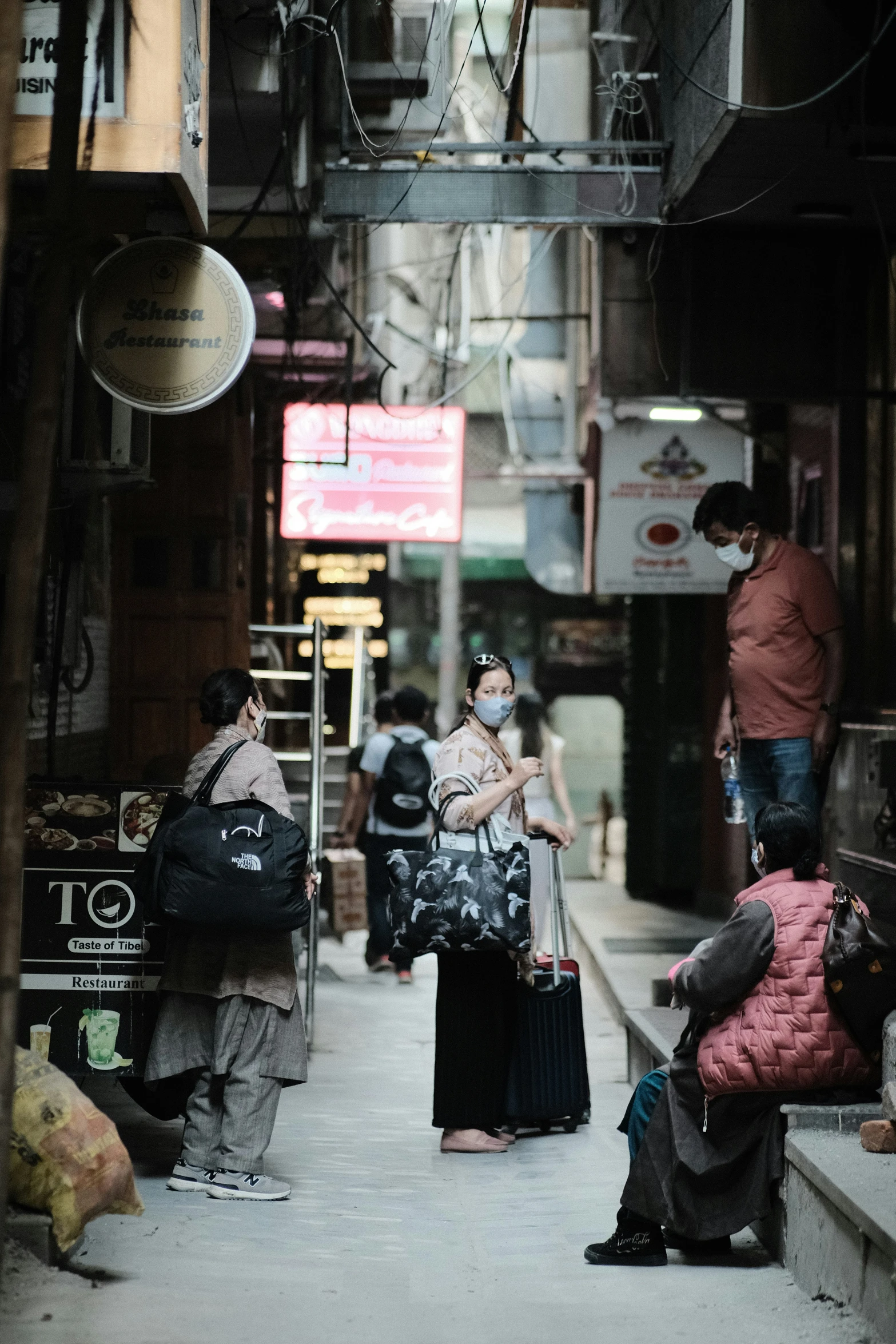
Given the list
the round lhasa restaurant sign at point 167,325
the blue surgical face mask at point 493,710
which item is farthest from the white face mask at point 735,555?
the round lhasa restaurant sign at point 167,325

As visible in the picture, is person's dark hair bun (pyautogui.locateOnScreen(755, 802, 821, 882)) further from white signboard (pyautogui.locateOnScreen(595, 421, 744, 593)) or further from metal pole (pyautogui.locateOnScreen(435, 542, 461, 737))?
metal pole (pyautogui.locateOnScreen(435, 542, 461, 737))

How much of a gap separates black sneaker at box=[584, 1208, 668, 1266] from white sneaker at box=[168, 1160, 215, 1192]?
5.08ft

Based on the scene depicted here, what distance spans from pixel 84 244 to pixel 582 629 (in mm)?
27356

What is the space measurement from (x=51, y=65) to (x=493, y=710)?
10.2 feet

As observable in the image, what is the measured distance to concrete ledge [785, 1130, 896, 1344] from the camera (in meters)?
4.03

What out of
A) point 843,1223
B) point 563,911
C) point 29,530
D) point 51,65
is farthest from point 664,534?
point 29,530

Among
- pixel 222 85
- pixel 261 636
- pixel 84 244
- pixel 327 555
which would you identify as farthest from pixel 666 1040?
pixel 327 555

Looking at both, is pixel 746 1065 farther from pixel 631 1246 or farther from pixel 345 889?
pixel 345 889

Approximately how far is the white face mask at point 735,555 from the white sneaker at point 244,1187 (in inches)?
138

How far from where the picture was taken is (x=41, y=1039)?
5.85 metres

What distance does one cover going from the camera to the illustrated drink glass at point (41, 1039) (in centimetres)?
585

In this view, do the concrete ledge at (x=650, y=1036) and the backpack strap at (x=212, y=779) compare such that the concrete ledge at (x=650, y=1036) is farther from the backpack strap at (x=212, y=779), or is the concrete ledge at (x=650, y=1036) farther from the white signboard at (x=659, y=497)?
the white signboard at (x=659, y=497)

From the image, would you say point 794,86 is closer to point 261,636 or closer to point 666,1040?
point 666,1040

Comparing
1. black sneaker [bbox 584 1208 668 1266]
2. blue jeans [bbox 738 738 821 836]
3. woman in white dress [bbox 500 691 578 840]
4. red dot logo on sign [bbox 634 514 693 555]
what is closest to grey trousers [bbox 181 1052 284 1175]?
black sneaker [bbox 584 1208 668 1266]
